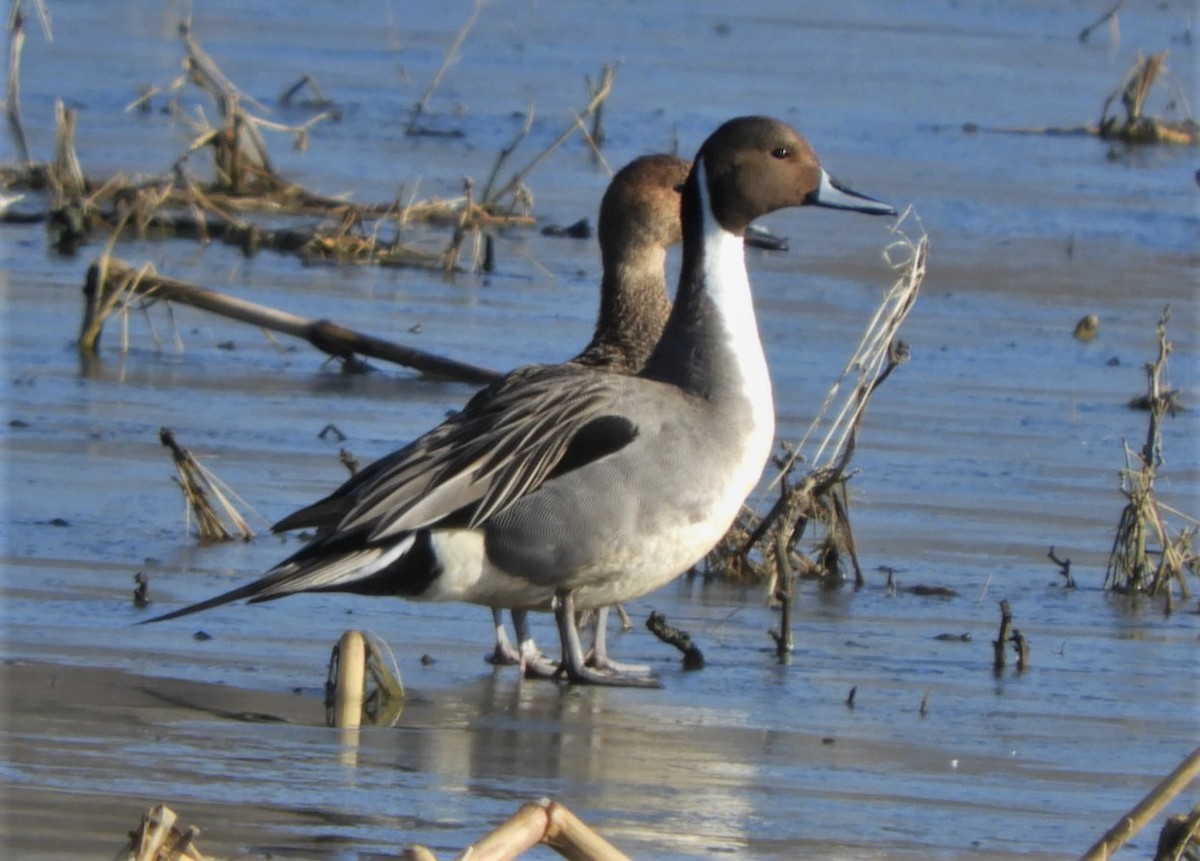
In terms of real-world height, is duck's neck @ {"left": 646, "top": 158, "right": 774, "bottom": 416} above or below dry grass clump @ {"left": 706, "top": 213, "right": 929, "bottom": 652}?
above

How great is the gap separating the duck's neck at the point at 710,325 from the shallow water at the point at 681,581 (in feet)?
1.83

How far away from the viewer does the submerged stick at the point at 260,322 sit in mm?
7402

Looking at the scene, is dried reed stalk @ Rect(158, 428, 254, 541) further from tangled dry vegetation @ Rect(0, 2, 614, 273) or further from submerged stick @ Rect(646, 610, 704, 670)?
tangled dry vegetation @ Rect(0, 2, 614, 273)

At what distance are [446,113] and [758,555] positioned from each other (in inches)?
318

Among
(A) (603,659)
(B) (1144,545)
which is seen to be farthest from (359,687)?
(B) (1144,545)

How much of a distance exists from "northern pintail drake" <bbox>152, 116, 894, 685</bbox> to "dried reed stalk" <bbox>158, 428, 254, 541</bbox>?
2.70 ft

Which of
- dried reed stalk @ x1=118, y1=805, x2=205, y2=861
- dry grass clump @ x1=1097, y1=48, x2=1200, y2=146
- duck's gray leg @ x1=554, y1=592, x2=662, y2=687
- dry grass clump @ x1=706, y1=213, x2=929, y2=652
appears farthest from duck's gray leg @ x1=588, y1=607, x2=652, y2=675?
dry grass clump @ x1=1097, y1=48, x2=1200, y2=146

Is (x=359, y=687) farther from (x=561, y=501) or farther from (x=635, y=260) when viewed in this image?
(x=635, y=260)

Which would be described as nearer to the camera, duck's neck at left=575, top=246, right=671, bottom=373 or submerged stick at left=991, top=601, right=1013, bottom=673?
submerged stick at left=991, top=601, right=1013, bottom=673

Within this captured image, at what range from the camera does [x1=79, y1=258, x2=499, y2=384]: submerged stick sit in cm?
740

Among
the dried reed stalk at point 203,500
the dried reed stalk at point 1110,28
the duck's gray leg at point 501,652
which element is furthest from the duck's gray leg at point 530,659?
the dried reed stalk at point 1110,28

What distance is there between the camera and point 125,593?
539 centimetres

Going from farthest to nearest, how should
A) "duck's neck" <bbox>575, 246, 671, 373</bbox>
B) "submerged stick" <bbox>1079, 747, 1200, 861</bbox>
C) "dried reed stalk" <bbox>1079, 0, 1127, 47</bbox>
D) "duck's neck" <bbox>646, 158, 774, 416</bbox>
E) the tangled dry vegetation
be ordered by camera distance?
"dried reed stalk" <bbox>1079, 0, 1127, 47</bbox> < the tangled dry vegetation < "duck's neck" <bbox>575, 246, 671, 373</bbox> < "duck's neck" <bbox>646, 158, 774, 416</bbox> < "submerged stick" <bbox>1079, 747, 1200, 861</bbox>

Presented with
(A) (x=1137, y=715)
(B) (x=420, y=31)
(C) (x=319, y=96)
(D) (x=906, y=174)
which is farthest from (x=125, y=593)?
(B) (x=420, y=31)
